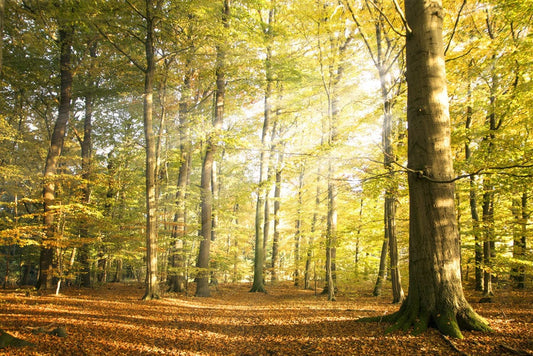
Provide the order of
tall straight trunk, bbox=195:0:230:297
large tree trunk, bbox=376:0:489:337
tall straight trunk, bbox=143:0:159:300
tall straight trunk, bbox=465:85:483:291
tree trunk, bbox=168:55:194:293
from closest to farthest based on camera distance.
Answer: large tree trunk, bbox=376:0:489:337, tall straight trunk, bbox=465:85:483:291, tall straight trunk, bbox=143:0:159:300, tall straight trunk, bbox=195:0:230:297, tree trunk, bbox=168:55:194:293

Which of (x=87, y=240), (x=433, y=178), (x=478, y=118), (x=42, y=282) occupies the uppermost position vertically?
(x=478, y=118)

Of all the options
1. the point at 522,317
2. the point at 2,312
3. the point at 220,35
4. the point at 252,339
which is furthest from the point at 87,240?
the point at 522,317

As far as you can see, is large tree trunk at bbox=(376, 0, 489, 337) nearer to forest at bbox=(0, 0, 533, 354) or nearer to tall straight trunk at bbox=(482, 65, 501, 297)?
forest at bbox=(0, 0, 533, 354)

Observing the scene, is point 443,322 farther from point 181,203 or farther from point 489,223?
point 181,203

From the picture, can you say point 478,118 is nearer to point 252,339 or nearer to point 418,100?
point 418,100

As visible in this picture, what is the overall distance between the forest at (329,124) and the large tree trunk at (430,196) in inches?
0.8

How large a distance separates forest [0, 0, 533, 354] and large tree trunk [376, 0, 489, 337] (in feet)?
0.06

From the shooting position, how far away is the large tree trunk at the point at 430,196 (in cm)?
365

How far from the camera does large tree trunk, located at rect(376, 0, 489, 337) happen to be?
12.0 feet

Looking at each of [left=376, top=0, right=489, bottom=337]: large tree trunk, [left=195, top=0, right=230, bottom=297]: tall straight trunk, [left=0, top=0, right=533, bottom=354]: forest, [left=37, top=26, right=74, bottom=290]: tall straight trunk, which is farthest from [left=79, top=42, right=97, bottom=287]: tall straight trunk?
[left=376, top=0, right=489, bottom=337]: large tree trunk

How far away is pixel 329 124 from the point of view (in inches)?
404

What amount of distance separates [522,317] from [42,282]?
14.7 meters

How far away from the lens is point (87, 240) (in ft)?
30.8

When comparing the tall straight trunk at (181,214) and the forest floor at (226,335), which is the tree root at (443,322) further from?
the tall straight trunk at (181,214)
